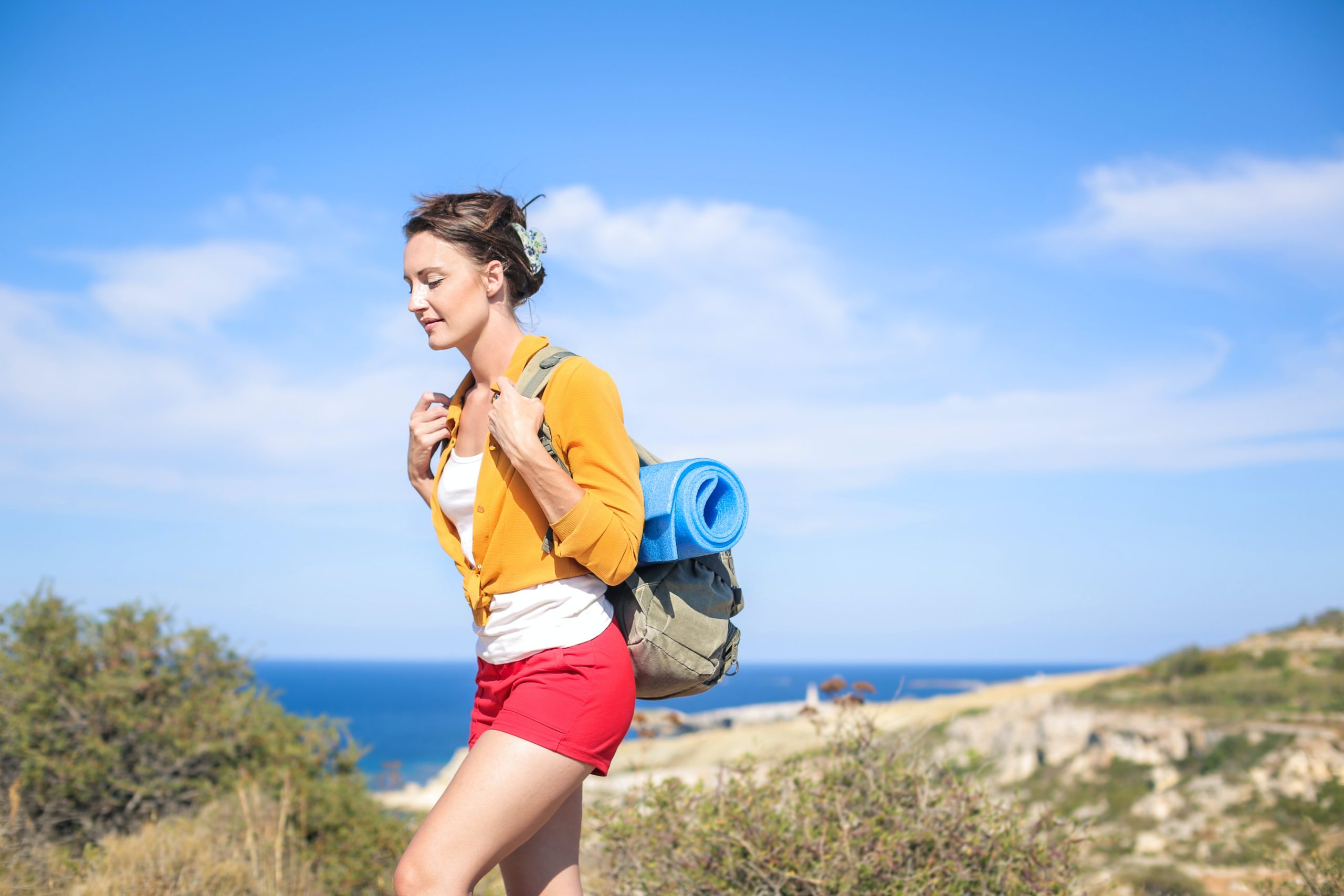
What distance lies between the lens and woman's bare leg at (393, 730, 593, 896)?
1.90 m

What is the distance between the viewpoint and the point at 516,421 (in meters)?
2.04

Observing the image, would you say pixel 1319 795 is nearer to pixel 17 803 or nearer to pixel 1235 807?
pixel 1235 807

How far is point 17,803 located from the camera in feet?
16.8

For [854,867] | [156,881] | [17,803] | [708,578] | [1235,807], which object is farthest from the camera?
[1235,807]

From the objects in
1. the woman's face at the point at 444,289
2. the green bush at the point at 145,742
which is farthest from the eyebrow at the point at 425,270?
the green bush at the point at 145,742

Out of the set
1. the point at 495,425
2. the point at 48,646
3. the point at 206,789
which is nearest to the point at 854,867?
the point at 495,425

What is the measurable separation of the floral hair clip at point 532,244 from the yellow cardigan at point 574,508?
38 cm

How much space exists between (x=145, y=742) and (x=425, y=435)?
4733 mm

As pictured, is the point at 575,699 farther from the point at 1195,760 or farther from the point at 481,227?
the point at 1195,760

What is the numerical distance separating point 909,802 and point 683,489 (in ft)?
7.28

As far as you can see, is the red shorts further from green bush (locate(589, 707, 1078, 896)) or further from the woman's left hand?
green bush (locate(589, 707, 1078, 896))

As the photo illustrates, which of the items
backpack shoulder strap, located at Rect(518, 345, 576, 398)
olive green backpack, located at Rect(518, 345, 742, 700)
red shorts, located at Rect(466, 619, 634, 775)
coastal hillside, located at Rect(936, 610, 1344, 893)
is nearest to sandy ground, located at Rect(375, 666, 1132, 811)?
coastal hillside, located at Rect(936, 610, 1344, 893)

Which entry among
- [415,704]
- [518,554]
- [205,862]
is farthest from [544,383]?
[415,704]

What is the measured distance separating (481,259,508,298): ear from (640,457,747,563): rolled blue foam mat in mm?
620
